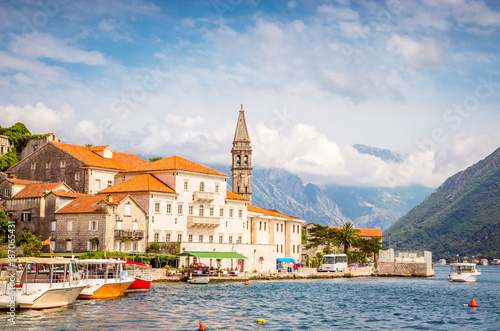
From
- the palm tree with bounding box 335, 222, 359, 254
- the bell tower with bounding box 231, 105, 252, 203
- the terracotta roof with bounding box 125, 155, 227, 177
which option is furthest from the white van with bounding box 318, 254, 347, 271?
the bell tower with bounding box 231, 105, 252, 203

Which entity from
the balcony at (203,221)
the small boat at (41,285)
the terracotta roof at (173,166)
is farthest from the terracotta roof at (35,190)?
the small boat at (41,285)

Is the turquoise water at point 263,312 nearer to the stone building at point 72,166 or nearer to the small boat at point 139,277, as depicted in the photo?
the small boat at point 139,277

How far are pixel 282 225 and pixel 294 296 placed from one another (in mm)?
54142

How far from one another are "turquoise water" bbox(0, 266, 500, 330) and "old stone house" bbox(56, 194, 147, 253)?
13669mm

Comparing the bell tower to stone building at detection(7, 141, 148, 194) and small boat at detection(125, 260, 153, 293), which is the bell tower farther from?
small boat at detection(125, 260, 153, 293)

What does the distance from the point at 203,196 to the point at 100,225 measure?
747 inches

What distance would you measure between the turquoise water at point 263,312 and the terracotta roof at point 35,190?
25947 mm

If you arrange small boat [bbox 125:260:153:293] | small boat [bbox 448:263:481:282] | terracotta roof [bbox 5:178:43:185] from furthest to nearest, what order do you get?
small boat [bbox 448:263:481:282] < terracotta roof [bbox 5:178:43:185] < small boat [bbox 125:260:153:293]

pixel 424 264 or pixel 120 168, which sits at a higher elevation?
pixel 120 168

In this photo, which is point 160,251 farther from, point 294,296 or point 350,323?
point 350,323

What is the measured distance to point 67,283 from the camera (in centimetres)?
4503

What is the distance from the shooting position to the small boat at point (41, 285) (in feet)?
134

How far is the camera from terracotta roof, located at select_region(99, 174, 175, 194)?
270 feet

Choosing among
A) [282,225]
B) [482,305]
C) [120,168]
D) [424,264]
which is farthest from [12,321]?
[424,264]
